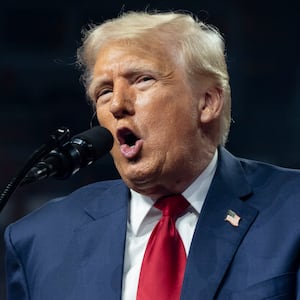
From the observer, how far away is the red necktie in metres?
1.50

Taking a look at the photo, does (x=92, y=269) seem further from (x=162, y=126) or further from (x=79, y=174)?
(x=79, y=174)

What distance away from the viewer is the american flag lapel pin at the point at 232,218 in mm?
1531

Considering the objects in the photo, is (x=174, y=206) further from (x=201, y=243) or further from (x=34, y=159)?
(x=34, y=159)

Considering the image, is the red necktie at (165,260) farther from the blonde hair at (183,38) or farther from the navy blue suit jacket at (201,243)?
the blonde hair at (183,38)

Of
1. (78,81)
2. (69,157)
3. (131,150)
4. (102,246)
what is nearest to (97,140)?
(69,157)

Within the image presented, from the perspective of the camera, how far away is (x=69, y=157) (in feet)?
3.98

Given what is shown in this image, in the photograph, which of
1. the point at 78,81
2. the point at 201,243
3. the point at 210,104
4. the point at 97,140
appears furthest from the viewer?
the point at 78,81

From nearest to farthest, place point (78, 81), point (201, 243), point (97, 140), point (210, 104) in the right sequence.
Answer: point (97, 140) < point (201, 243) < point (210, 104) < point (78, 81)

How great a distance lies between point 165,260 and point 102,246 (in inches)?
5.5

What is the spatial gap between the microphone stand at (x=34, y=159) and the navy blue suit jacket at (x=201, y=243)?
39cm

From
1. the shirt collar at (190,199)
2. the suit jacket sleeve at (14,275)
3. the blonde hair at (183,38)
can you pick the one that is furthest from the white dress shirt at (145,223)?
the suit jacket sleeve at (14,275)

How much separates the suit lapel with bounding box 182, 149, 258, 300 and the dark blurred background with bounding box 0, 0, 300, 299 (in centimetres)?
59

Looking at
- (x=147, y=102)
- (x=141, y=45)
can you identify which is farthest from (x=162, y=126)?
(x=141, y=45)

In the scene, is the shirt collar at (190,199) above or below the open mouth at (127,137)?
below
